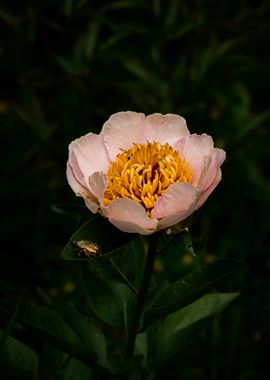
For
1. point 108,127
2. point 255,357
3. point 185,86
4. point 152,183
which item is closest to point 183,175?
point 152,183

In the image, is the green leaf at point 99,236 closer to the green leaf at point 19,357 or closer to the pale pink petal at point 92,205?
the pale pink petal at point 92,205

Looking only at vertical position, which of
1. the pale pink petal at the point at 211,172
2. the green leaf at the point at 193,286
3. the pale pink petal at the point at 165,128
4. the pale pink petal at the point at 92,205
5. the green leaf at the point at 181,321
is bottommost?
the green leaf at the point at 181,321

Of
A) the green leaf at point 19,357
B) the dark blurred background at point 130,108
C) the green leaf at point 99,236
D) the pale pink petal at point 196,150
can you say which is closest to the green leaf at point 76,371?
the green leaf at point 19,357

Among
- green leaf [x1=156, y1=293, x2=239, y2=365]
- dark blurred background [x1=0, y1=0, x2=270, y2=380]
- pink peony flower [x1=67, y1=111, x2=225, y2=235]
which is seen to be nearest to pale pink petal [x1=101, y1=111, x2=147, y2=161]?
pink peony flower [x1=67, y1=111, x2=225, y2=235]

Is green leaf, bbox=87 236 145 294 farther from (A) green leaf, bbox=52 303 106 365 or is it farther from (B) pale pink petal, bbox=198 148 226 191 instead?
(B) pale pink petal, bbox=198 148 226 191

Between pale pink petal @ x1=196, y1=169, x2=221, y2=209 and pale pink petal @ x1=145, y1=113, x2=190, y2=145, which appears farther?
pale pink petal @ x1=145, y1=113, x2=190, y2=145

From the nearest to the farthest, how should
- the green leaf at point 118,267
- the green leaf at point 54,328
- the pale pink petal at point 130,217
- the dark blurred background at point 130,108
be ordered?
the pale pink petal at point 130,217 → the green leaf at point 54,328 → the green leaf at point 118,267 → the dark blurred background at point 130,108
